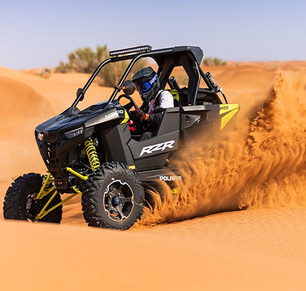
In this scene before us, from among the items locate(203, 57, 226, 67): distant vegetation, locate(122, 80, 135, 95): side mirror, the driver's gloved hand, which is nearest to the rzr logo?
the driver's gloved hand

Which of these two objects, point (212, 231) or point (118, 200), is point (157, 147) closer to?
point (118, 200)

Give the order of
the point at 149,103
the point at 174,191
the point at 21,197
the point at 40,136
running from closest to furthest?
the point at 40,136 → the point at 21,197 → the point at 174,191 → the point at 149,103

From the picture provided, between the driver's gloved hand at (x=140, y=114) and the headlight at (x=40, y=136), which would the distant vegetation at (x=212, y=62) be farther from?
the headlight at (x=40, y=136)

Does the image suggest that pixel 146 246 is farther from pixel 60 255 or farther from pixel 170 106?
pixel 170 106

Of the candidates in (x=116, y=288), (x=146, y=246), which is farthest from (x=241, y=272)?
(x=116, y=288)

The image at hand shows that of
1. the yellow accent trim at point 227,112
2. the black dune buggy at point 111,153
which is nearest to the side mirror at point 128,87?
the black dune buggy at point 111,153

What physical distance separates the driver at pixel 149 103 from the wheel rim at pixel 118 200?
3.06ft

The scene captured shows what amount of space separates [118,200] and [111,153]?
69cm

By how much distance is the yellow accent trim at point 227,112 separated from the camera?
834 centimetres

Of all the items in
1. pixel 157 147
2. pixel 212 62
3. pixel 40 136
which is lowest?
pixel 212 62

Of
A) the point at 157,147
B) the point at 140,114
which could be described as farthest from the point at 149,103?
the point at 157,147

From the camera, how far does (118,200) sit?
6891 millimetres

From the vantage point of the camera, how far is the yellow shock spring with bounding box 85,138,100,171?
277 inches

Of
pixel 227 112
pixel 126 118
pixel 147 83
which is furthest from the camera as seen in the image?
pixel 227 112
